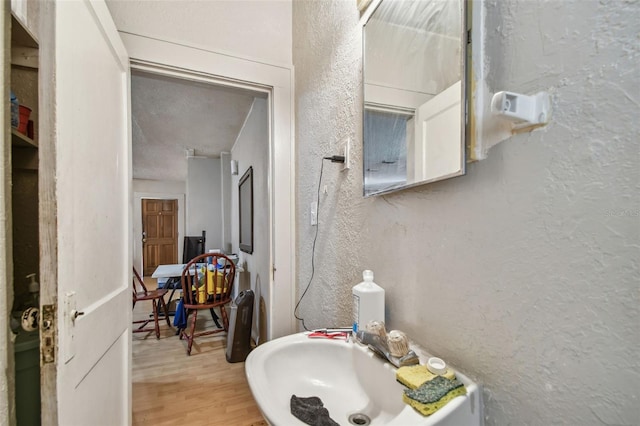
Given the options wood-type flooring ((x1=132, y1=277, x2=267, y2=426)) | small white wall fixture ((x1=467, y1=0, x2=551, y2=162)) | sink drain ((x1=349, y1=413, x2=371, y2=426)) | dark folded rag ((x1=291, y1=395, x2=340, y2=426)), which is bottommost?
wood-type flooring ((x1=132, y1=277, x2=267, y2=426))

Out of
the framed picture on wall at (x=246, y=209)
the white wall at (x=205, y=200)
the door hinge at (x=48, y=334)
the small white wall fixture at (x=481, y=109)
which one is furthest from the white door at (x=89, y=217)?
the white wall at (x=205, y=200)

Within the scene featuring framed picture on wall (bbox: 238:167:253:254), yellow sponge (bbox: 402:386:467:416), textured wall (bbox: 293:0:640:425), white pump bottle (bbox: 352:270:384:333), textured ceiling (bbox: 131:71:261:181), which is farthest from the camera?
framed picture on wall (bbox: 238:167:253:254)

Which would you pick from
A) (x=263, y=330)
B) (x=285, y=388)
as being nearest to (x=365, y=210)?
(x=285, y=388)

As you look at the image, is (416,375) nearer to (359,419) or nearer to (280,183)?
(359,419)

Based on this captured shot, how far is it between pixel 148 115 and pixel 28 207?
8.01 feet

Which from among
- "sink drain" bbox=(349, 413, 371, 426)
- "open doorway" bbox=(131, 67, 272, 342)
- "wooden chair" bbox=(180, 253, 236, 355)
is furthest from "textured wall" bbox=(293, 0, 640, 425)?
"wooden chair" bbox=(180, 253, 236, 355)

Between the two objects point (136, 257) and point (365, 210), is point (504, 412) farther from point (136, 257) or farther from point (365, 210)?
point (136, 257)

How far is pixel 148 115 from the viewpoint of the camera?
9.84 feet

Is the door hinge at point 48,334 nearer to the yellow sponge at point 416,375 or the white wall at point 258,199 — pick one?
the yellow sponge at point 416,375

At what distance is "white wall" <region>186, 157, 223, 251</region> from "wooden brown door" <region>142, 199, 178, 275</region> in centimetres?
215

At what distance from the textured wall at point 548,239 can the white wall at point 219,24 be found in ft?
4.35

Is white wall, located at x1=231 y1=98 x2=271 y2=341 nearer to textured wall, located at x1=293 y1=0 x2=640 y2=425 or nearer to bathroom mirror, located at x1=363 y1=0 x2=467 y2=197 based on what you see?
bathroom mirror, located at x1=363 y1=0 x2=467 y2=197

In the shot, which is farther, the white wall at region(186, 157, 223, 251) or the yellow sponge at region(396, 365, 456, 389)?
the white wall at region(186, 157, 223, 251)

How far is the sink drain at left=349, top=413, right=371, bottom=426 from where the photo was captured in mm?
668
